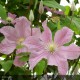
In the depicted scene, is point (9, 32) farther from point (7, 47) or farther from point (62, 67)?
point (62, 67)

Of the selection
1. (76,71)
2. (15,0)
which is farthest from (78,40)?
(15,0)

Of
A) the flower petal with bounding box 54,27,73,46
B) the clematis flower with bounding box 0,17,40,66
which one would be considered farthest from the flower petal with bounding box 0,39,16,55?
the flower petal with bounding box 54,27,73,46

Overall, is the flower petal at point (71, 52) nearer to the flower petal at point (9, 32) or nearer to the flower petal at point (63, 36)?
the flower petal at point (63, 36)

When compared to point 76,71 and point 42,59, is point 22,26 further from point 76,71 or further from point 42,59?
point 76,71

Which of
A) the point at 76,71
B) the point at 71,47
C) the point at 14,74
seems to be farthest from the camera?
the point at 76,71

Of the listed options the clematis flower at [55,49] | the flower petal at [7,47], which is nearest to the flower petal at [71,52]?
the clematis flower at [55,49]

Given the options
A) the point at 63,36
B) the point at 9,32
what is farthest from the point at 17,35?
the point at 63,36

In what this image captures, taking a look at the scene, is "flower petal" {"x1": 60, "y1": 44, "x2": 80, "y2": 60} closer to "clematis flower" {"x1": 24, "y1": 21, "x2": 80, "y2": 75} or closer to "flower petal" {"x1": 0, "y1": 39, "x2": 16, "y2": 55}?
"clematis flower" {"x1": 24, "y1": 21, "x2": 80, "y2": 75}

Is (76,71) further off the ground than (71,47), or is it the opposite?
(71,47)
